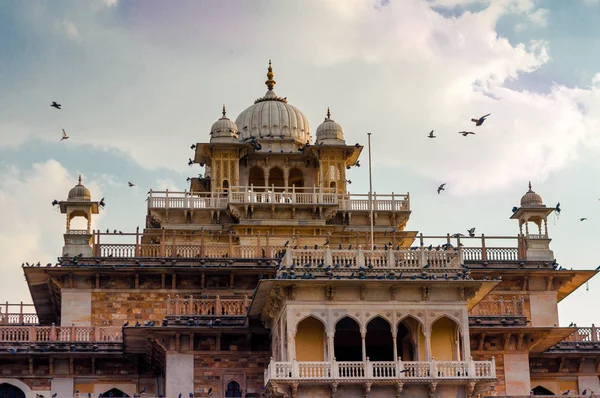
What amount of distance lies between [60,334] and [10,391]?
114 inches

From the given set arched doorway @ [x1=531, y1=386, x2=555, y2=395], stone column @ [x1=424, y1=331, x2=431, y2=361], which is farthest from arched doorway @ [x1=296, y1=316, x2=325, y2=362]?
arched doorway @ [x1=531, y1=386, x2=555, y2=395]

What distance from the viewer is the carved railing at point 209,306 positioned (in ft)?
150

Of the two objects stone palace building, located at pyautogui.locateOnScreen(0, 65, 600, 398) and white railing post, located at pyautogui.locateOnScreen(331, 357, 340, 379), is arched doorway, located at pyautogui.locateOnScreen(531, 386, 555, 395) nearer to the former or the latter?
stone palace building, located at pyautogui.locateOnScreen(0, 65, 600, 398)

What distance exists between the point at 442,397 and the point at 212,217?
19.0m

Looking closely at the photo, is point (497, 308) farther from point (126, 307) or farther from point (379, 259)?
point (126, 307)

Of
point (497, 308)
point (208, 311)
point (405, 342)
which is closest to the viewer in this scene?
point (405, 342)

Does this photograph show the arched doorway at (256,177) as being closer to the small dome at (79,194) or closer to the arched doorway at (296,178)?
the arched doorway at (296,178)

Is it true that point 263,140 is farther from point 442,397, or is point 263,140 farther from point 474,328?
point 442,397

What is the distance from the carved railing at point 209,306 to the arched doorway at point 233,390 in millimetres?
2545

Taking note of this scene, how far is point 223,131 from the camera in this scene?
60000 mm

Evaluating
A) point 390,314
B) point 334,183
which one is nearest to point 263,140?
point 334,183

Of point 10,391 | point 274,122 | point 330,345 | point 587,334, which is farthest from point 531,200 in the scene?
point 10,391

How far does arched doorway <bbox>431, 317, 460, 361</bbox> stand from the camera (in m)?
43.2

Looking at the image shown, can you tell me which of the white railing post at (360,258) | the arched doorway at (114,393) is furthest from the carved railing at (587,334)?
the arched doorway at (114,393)
